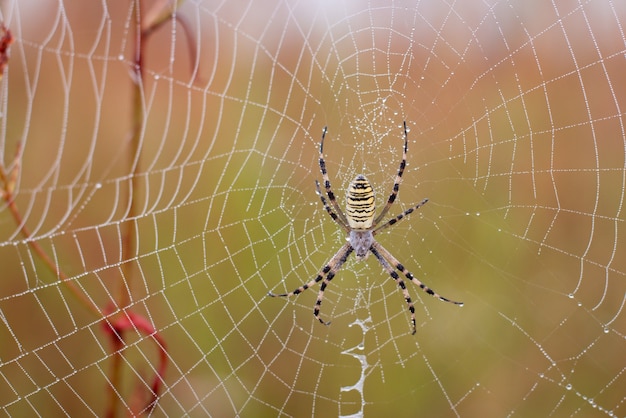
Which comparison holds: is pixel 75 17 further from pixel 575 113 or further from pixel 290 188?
pixel 575 113

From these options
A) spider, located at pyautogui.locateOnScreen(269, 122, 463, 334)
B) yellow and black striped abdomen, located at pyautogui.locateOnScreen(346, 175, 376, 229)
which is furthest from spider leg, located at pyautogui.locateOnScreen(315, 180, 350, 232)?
yellow and black striped abdomen, located at pyautogui.locateOnScreen(346, 175, 376, 229)

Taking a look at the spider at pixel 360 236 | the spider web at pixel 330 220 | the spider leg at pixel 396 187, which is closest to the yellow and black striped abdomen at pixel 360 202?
the spider at pixel 360 236

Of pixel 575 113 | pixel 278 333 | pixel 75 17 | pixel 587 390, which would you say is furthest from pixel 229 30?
pixel 587 390

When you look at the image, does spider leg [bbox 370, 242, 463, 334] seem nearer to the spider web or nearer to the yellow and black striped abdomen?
the spider web

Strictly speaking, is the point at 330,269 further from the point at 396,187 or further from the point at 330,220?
the point at 396,187

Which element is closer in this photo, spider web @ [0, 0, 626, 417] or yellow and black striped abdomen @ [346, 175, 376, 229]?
yellow and black striped abdomen @ [346, 175, 376, 229]

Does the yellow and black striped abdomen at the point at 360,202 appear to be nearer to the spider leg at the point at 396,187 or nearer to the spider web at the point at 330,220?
the spider leg at the point at 396,187
